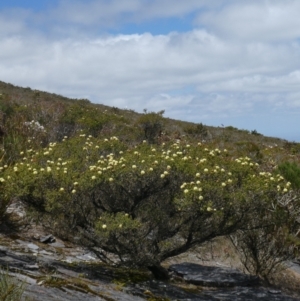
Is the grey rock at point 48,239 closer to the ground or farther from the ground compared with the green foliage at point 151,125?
closer to the ground

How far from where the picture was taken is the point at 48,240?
9102 mm

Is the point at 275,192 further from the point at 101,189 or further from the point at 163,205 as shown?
the point at 101,189

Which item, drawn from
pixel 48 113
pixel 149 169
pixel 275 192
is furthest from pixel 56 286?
pixel 48 113

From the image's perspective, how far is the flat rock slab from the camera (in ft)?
Answer: 26.7

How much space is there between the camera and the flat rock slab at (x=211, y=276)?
26.7 feet

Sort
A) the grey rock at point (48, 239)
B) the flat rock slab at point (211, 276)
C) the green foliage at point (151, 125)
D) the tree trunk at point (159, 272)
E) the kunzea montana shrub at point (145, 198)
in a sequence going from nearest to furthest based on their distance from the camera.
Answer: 1. the kunzea montana shrub at point (145, 198)
2. the tree trunk at point (159, 272)
3. the flat rock slab at point (211, 276)
4. the grey rock at point (48, 239)
5. the green foliage at point (151, 125)

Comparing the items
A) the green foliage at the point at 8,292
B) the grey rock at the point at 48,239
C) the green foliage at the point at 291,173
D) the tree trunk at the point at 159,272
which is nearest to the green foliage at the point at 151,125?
the green foliage at the point at 291,173

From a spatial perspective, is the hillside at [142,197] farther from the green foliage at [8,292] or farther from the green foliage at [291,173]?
the green foliage at [291,173]

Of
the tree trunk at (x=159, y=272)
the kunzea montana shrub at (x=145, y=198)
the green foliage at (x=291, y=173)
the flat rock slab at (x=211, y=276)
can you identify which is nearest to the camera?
the kunzea montana shrub at (x=145, y=198)

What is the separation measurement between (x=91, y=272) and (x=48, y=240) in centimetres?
189

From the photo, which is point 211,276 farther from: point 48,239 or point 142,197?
point 48,239

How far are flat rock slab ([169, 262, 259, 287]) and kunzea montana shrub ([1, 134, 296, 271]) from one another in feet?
2.14

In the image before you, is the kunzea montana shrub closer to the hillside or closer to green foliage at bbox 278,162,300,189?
the hillside

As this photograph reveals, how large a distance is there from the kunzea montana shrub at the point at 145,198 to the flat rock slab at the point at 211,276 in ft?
2.14
